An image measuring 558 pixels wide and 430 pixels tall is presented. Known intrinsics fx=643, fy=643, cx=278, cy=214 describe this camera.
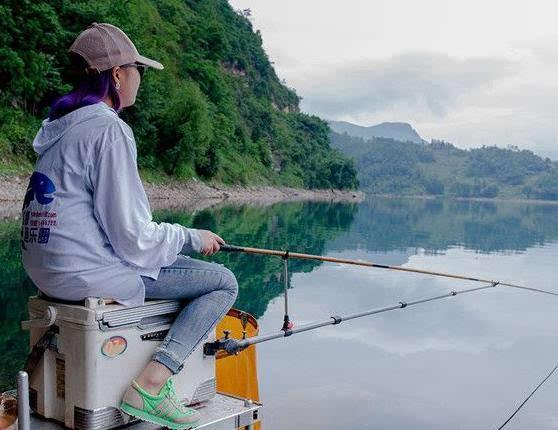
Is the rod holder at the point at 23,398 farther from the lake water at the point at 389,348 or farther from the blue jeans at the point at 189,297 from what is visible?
the lake water at the point at 389,348

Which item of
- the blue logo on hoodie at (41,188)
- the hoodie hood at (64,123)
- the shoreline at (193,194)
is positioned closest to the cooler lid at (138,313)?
the blue logo on hoodie at (41,188)

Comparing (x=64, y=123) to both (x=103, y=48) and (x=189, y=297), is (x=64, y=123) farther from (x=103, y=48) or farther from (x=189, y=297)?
Result: (x=189, y=297)

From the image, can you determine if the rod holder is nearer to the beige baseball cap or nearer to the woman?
the woman

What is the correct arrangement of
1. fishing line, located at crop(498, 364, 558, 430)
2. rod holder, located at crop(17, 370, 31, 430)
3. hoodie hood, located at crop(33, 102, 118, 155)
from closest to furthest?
rod holder, located at crop(17, 370, 31, 430) → hoodie hood, located at crop(33, 102, 118, 155) → fishing line, located at crop(498, 364, 558, 430)

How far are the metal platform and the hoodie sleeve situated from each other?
801mm

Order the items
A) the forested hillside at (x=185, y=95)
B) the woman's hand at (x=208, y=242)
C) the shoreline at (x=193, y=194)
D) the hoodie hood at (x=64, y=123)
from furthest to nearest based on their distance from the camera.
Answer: the forested hillside at (x=185, y=95) → the shoreline at (x=193, y=194) → the woman's hand at (x=208, y=242) → the hoodie hood at (x=64, y=123)

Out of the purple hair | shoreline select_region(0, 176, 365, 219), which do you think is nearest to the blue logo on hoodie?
the purple hair

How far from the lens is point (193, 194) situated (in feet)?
181

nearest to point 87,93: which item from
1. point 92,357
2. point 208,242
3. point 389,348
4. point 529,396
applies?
point 208,242

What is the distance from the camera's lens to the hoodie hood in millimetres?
2797

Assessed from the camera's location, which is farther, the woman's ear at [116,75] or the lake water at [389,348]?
the lake water at [389,348]

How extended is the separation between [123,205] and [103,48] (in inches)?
29.4

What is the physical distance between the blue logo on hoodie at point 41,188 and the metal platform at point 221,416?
1.01 metres

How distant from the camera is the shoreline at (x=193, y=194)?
29.9m
